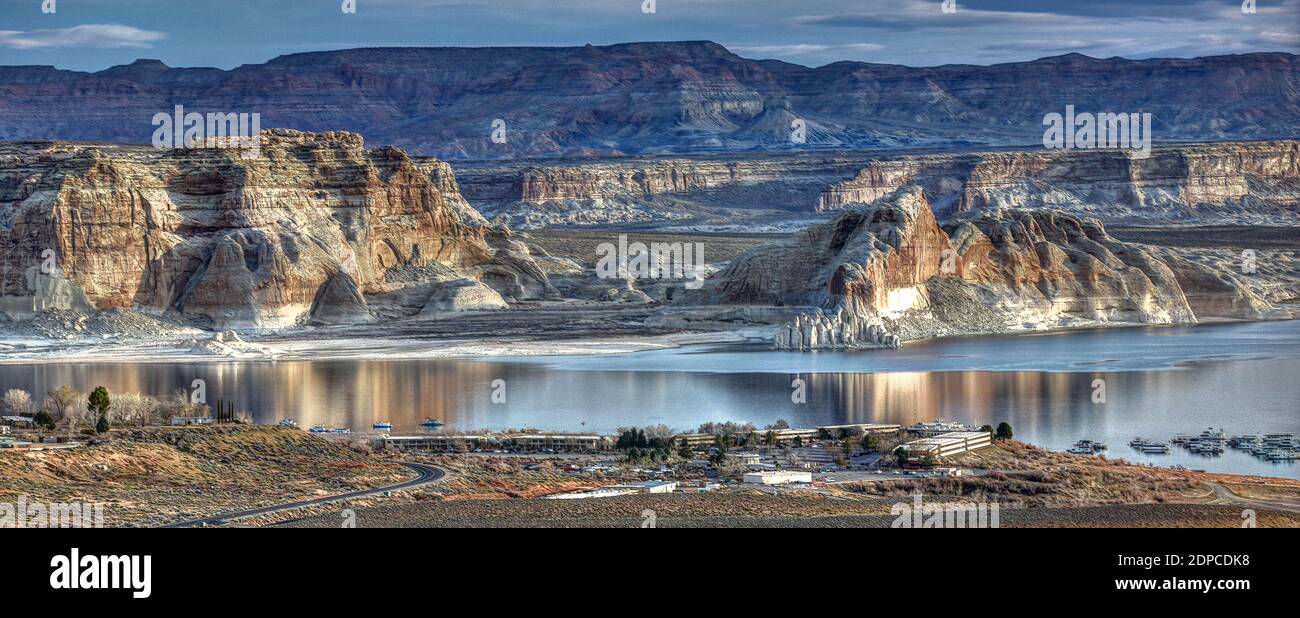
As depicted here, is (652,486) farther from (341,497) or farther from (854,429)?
(854,429)

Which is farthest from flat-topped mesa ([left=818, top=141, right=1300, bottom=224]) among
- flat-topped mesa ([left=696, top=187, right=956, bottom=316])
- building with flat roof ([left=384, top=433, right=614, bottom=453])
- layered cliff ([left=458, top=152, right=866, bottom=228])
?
building with flat roof ([left=384, top=433, right=614, bottom=453])

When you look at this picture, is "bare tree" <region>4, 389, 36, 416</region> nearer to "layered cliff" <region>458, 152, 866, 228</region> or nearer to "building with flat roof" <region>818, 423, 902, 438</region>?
"building with flat roof" <region>818, 423, 902, 438</region>

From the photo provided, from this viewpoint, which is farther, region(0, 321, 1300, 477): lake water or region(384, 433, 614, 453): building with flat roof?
region(0, 321, 1300, 477): lake water

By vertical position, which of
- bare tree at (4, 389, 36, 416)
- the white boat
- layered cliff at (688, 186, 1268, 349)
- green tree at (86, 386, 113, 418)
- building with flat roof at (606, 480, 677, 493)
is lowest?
the white boat

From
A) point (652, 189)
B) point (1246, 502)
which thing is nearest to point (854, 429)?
point (1246, 502)

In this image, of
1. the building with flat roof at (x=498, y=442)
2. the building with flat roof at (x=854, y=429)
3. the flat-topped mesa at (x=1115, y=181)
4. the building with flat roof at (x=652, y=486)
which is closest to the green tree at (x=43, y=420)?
the building with flat roof at (x=498, y=442)

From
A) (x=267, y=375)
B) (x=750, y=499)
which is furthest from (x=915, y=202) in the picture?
(x=750, y=499)

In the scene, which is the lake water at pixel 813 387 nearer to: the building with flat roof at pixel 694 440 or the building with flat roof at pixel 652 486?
the building with flat roof at pixel 694 440
